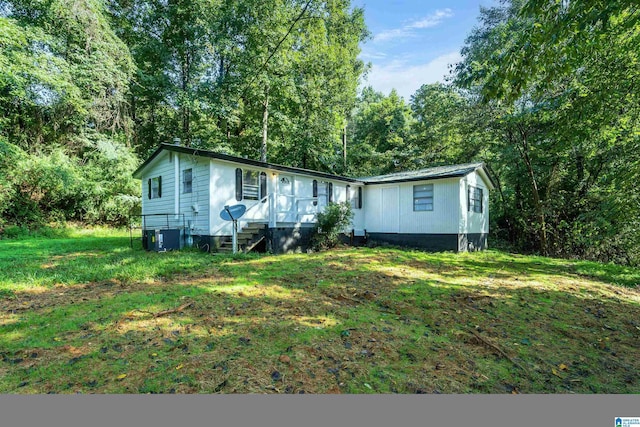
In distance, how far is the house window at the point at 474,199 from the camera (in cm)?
1245

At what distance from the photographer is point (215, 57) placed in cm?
1967

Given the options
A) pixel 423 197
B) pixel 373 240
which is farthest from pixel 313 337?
pixel 373 240

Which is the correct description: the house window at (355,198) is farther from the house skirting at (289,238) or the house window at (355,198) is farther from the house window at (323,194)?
the house skirting at (289,238)

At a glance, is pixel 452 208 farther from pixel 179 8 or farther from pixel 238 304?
pixel 179 8

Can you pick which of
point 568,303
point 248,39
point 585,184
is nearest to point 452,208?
point 568,303

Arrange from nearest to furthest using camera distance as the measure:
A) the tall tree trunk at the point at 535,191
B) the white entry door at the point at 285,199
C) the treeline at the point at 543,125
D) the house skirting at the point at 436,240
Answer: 1. the treeline at the point at 543,125
2. the white entry door at the point at 285,199
3. the house skirting at the point at 436,240
4. the tall tree trunk at the point at 535,191

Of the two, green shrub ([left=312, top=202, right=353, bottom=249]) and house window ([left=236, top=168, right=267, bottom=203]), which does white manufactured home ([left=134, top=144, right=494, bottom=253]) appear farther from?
green shrub ([left=312, top=202, right=353, bottom=249])

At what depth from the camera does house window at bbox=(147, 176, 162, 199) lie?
1228 centimetres

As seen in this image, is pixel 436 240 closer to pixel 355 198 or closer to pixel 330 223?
pixel 355 198

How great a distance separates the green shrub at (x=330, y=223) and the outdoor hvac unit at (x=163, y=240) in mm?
4851

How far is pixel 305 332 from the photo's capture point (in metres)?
3.46

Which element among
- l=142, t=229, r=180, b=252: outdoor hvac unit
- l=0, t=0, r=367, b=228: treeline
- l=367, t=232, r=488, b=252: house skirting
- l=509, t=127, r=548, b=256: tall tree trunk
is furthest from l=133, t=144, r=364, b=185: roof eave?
l=509, t=127, r=548, b=256: tall tree trunk

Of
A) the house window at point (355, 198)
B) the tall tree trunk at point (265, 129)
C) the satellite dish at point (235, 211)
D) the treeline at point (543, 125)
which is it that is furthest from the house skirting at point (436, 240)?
the tall tree trunk at point (265, 129)

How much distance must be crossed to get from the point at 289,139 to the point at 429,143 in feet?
33.5
